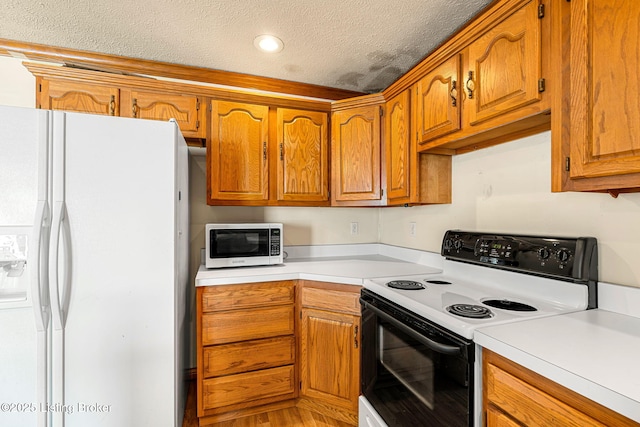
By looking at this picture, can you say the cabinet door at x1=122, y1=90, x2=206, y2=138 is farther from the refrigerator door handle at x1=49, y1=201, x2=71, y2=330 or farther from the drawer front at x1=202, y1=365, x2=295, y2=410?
the drawer front at x1=202, y1=365, x2=295, y2=410

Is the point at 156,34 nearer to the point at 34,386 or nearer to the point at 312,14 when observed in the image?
the point at 312,14

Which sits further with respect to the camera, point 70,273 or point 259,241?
point 259,241

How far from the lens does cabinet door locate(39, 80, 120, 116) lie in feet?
5.88

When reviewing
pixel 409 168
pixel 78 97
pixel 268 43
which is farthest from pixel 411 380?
pixel 78 97

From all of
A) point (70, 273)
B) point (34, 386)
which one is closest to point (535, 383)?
point (70, 273)

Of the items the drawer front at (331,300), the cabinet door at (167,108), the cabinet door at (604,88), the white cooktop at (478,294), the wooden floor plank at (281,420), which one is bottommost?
the wooden floor plank at (281,420)

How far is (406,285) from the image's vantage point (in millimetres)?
1590

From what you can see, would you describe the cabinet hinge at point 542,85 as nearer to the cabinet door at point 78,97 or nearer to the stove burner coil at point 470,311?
the stove burner coil at point 470,311

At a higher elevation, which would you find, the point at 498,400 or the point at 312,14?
the point at 312,14

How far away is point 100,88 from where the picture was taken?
1867 millimetres

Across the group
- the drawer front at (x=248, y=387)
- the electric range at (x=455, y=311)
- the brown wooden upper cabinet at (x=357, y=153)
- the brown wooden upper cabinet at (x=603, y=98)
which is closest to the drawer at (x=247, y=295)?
the drawer front at (x=248, y=387)

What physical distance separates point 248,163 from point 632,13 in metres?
1.91

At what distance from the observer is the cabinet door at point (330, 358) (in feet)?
5.79

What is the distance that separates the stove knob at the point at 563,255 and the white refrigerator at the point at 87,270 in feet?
5.73
